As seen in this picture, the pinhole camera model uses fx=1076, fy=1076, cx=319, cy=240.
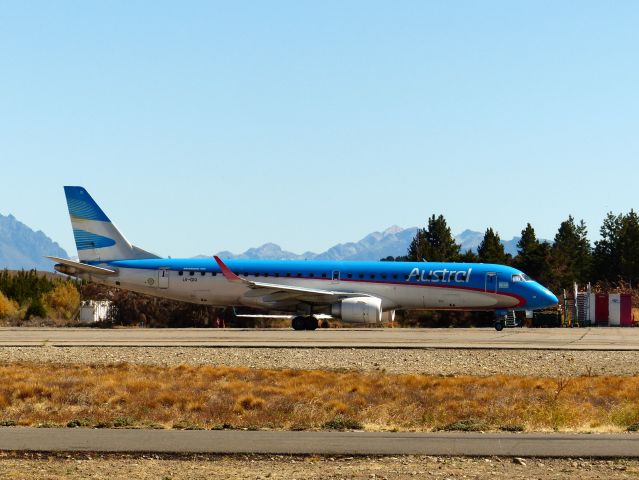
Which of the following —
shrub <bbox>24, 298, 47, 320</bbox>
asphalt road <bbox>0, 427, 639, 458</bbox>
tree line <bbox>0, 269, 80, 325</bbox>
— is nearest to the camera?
asphalt road <bbox>0, 427, 639, 458</bbox>

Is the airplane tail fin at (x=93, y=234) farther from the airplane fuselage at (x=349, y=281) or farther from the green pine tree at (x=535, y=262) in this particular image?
the green pine tree at (x=535, y=262)

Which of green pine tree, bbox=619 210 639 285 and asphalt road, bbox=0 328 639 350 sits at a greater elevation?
green pine tree, bbox=619 210 639 285

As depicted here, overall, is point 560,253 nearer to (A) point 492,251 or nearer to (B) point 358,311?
(A) point 492,251

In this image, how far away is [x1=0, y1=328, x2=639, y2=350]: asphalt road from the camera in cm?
3550

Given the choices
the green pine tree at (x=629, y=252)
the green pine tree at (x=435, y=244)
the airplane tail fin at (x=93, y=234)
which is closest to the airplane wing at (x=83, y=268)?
the airplane tail fin at (x=93, y=234)

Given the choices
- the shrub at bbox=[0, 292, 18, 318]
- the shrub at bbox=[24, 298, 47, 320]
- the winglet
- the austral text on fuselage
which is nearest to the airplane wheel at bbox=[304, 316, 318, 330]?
the winglet

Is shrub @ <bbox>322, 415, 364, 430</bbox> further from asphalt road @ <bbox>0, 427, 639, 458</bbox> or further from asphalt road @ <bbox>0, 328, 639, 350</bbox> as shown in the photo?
asphalt road @ <bbox>0, 328, 639, 350</bbox>

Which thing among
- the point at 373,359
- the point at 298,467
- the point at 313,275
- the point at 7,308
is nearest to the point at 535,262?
the point at 313,275

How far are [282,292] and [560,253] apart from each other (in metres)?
36.2

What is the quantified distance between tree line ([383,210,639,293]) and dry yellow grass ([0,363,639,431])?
36969 mm

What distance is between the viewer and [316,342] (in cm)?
3747

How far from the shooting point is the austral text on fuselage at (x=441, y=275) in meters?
47.0

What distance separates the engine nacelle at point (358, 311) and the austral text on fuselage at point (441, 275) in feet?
7.57

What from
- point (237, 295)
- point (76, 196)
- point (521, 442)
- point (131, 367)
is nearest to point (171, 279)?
point (237, 295)
